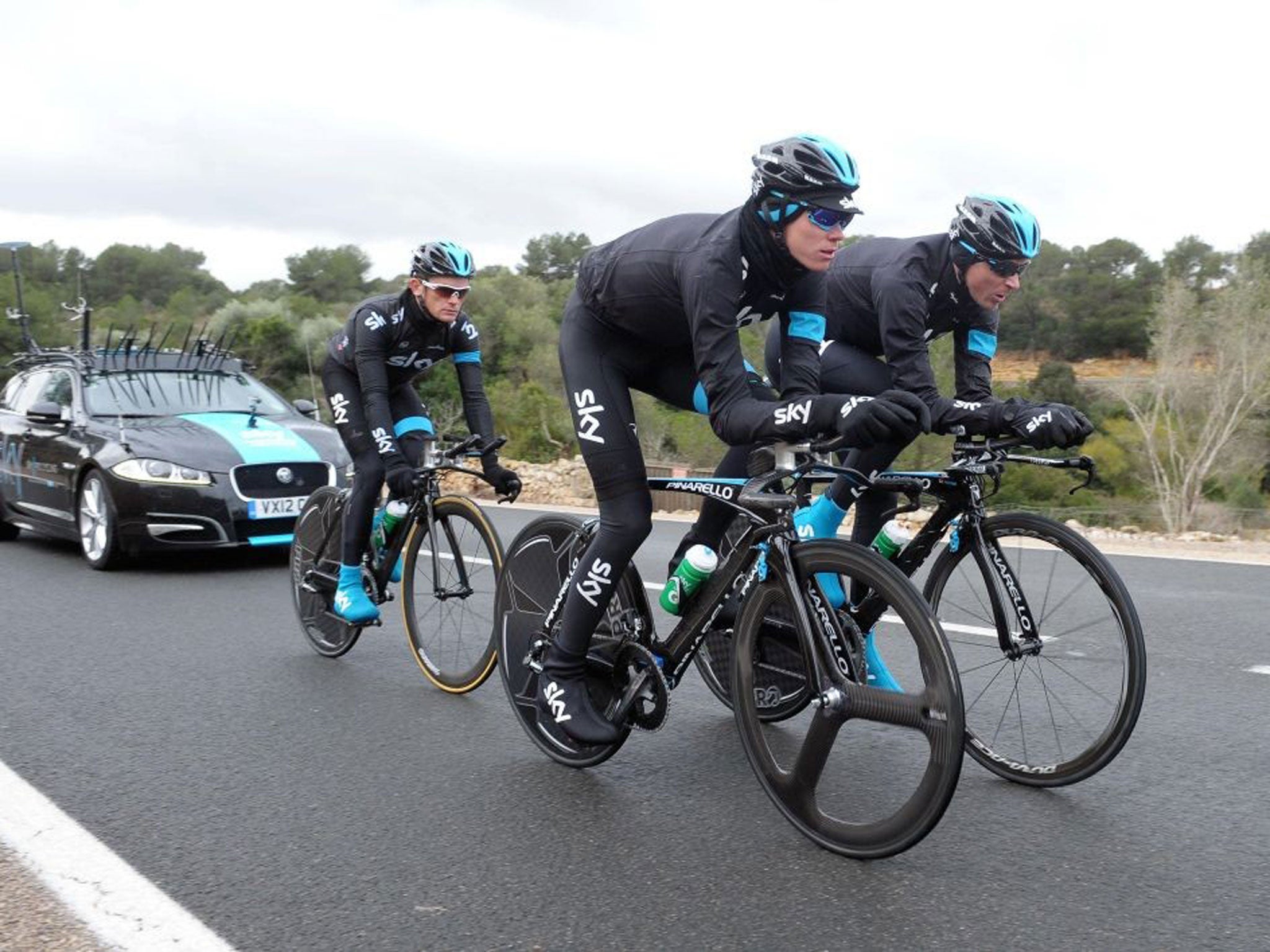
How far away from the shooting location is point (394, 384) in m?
6.05

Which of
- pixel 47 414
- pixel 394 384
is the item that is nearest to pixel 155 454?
pixel 47 414

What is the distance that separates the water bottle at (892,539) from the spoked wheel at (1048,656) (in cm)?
21

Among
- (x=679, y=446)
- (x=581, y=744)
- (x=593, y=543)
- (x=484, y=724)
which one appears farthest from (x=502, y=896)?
(x=679, y=446)

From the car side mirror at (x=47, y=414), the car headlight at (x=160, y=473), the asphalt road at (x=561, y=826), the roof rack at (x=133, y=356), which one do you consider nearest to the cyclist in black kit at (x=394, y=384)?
the asphalt road at (x=561, y=826)

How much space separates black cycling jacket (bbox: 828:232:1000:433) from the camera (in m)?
4.19

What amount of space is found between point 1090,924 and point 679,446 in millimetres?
50458

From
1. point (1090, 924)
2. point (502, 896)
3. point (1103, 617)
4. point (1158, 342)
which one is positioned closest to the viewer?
point (1090, 924)

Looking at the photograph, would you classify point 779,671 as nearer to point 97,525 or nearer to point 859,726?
point 859,726

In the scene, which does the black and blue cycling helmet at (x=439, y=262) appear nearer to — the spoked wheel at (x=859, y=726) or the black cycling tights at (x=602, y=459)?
the black cycling tights at (x=602, y=459)

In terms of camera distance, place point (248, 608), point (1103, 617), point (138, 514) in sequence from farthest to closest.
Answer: point (138, 514) → point (248, 608) → point (1103, 617)

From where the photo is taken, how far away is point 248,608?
7.40m

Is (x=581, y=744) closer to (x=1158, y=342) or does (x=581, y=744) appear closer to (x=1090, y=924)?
(x=1090, y=924)

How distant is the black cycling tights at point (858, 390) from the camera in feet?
15.1

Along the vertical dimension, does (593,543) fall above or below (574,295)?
below
